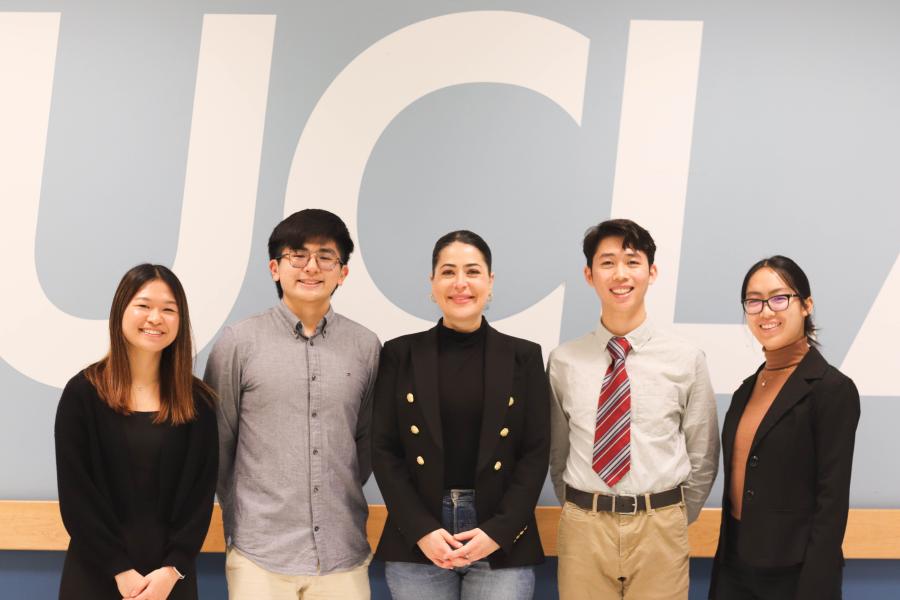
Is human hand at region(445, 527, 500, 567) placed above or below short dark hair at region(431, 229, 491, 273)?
below

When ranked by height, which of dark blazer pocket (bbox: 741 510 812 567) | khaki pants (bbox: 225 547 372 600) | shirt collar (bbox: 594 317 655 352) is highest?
shirt collar (bbox: 594 317 655 352)

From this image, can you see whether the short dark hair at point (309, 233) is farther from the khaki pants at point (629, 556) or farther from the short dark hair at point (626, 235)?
the khaki pants at point (629, 556)

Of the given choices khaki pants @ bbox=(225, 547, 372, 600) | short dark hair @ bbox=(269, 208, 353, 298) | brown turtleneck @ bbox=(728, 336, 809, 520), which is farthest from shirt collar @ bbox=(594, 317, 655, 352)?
khaki pants @ bbox=(225, 547, 372, 600)

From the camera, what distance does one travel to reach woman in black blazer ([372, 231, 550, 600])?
2111mm

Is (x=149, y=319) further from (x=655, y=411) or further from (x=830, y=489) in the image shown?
(x=830, y=489)

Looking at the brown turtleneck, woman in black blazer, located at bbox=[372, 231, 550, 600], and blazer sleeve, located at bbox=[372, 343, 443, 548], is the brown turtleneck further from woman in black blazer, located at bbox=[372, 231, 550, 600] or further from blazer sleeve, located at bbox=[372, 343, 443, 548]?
blazer sleeve, located at bbox=[372, 343, 443, 548]

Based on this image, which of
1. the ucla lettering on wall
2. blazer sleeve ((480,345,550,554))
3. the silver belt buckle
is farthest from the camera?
the ucla lettering on wall

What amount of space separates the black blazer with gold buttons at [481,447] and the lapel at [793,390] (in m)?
0.64

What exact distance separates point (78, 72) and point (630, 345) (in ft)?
8.26

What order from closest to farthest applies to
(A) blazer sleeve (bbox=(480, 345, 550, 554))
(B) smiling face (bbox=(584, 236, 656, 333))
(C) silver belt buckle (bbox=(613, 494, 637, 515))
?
(A) blazer sleeve (bbox=(480, 345, 550, 554))
(C) silver belt buckle (bbox=(613, 494, 637, 515))
(B) smiling face (bbox=(584, 236, 656, 333))

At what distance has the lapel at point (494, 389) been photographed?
212 centimetres

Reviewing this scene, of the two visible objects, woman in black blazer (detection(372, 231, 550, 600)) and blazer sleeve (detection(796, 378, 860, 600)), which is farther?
woman in black blazer (detection(372, 231, 550, 600))

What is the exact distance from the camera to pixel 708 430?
92.2 inches

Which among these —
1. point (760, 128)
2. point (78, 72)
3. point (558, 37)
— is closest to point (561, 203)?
point (558, 37)
